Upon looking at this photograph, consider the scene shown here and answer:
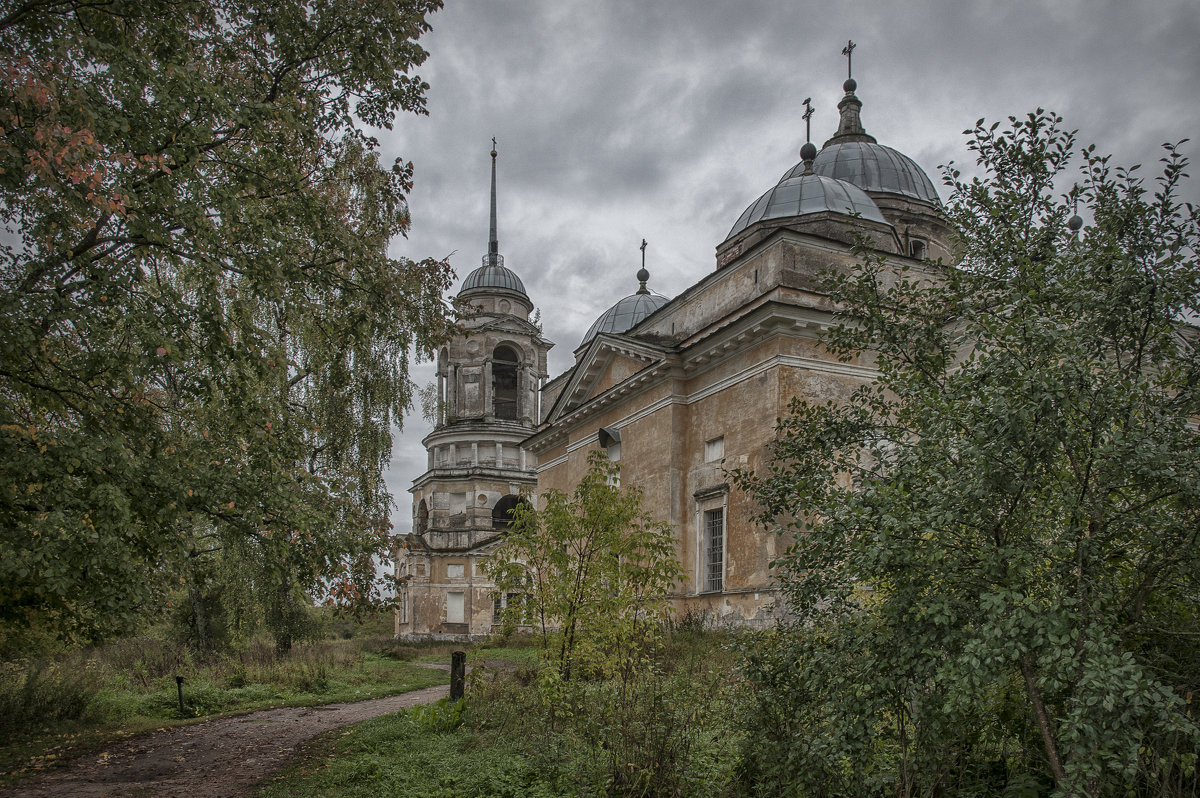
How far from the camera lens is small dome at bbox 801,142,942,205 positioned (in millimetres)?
26875

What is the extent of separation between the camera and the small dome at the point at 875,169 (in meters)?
26.9

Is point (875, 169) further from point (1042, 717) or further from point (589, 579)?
point (1042, 717)

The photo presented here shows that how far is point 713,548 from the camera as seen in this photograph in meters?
17.9

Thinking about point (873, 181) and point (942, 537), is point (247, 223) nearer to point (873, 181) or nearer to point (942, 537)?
point (942, 537)

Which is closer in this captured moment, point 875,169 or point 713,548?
point 713,548

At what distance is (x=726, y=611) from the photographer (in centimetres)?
1636

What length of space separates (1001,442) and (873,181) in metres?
25.5

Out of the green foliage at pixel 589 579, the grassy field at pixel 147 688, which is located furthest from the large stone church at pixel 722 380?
the grassy field at pixel 147 688

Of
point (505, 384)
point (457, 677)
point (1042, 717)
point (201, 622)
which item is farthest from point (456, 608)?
point (1042, 717)

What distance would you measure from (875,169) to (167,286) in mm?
25377

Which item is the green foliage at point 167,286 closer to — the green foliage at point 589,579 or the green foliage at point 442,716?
the green foliage at point 589,579

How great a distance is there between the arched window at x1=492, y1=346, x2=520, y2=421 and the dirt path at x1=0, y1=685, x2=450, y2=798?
2511cm

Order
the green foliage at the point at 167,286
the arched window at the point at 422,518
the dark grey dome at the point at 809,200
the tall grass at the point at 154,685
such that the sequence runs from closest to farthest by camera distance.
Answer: the green foliage at the point at 167,286 → the tall grass at the point at 154,685 → the dark grey dome at the point at 809,200 → the arched window at the point at 422,518

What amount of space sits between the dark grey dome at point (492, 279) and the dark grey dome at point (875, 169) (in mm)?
14687
